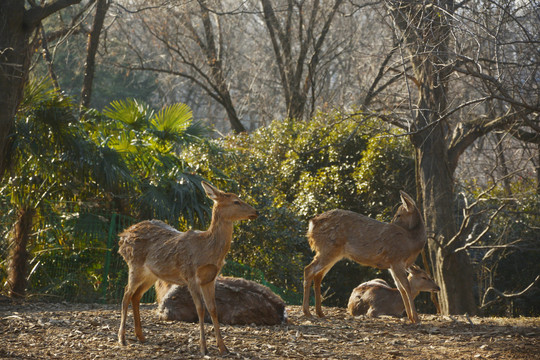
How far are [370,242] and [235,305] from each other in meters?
1.99

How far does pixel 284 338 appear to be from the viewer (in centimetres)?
740

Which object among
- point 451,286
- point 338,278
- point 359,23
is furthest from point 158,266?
point 359,23

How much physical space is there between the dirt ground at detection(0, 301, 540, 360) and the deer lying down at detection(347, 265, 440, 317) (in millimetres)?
545

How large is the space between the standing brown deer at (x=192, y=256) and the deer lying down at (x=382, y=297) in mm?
3788

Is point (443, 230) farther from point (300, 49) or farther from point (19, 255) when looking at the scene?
point (300, 49)

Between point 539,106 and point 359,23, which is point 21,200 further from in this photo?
point 359,23

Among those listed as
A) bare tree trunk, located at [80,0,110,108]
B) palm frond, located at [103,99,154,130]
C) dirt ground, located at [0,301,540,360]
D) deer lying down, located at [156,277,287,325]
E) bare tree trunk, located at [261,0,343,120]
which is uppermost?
bare tree trunk, located at [261,0,343,120]

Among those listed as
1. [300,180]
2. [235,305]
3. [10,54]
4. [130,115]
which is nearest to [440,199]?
[300,180]

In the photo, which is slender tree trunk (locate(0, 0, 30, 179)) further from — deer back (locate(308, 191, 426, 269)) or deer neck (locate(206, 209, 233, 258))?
deer back (locate(308, 191, 426, 269))

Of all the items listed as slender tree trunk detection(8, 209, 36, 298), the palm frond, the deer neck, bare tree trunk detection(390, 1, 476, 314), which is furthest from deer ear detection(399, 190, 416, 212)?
the palm frond

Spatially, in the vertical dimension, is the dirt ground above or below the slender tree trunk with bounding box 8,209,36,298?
below

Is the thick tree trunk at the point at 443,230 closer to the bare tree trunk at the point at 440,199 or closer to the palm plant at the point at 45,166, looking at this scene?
the bare tree trunk at the point at 440,199

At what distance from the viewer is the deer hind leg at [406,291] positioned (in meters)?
8.65

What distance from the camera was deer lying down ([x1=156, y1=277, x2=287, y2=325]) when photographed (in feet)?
27.2
